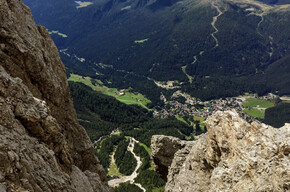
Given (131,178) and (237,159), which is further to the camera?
(131,178)

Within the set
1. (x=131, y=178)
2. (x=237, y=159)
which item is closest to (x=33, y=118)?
(x=237, y=159)

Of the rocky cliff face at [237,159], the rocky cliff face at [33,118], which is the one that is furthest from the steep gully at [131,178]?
the rocky cliff face at [33,118]

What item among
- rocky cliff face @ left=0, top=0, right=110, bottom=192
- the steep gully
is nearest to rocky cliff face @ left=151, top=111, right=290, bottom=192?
rocky cliff face @ left=0, top=0, right=110, bottom=192

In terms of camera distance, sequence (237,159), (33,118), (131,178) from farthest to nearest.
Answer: (131,178) < (237,159) < (33,118)

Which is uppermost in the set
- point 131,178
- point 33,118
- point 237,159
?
point 33,118

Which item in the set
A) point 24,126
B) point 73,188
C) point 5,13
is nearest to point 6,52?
point 5,13

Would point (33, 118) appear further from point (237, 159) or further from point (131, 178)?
point (131, 178)

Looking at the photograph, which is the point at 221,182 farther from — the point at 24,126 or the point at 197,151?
the point at 24,126
